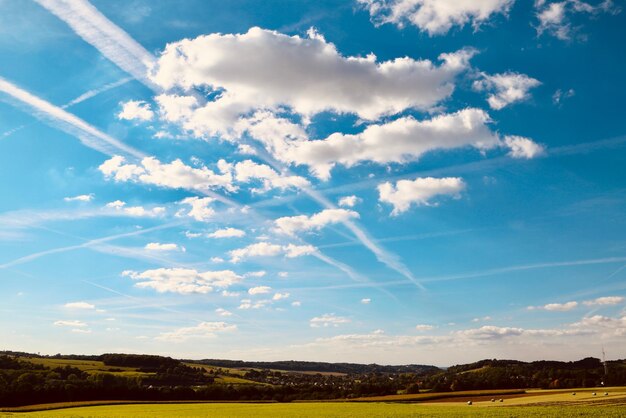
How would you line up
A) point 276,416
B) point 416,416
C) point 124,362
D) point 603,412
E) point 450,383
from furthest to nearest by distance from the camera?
1. point 124,362
2. point 450,383
3. point 276,416
4. point 416,416
5. point 603,412

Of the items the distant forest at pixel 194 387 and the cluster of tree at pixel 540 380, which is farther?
the cluster of tree at pixel 540 380

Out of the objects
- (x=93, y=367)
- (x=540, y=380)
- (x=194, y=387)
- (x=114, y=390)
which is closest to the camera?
(x=114, y=390)

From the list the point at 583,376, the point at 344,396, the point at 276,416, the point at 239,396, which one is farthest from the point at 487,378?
the point at 276,416

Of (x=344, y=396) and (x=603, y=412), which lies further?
(x=344, y=396)

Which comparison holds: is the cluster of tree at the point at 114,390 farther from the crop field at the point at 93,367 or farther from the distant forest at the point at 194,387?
the crop field at the point at 93,367

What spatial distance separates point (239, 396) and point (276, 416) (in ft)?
225

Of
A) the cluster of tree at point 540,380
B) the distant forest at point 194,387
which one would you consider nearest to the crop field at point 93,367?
the distant forest at point 194,387

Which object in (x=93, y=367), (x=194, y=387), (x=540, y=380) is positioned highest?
(x=93, y=367)

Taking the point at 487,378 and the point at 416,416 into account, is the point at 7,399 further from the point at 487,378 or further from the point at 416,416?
the point at 487,378

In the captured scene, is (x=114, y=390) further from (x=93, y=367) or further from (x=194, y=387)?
(x=93, y=367)

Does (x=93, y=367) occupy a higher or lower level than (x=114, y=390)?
higher

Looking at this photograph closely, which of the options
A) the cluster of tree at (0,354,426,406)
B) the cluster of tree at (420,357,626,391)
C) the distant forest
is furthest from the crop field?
the cluster of tree at (420,357,626,391)

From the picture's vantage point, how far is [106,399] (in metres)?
112

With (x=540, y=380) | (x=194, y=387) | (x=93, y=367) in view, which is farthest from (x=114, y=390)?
(x=540, y=380)
